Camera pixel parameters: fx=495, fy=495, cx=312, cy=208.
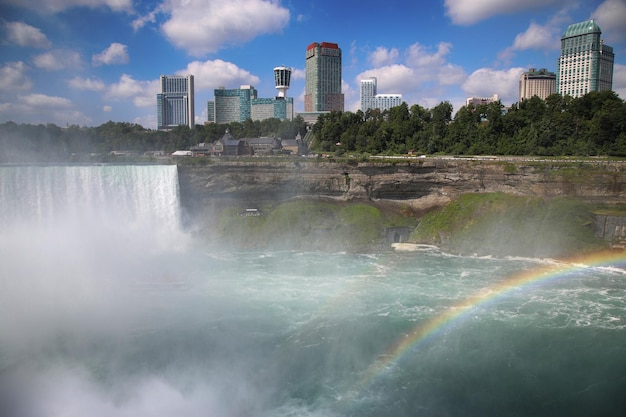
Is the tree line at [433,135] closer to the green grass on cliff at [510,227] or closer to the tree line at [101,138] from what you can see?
the tree line at [101,138]

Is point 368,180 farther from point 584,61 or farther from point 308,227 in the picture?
point 584,61

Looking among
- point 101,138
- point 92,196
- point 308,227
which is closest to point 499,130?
point 308,227

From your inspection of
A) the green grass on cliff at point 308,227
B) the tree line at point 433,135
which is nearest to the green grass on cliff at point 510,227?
the green grass on cliff at point 308,227

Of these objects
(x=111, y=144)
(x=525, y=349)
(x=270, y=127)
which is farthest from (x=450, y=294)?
(x=270, y=127)

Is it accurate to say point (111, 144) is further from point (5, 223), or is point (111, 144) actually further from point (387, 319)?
point (387, 319)

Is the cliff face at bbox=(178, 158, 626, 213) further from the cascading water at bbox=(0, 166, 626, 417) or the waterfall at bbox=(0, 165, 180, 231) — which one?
the cascading water at bbox=(0, 166, 626, 417)

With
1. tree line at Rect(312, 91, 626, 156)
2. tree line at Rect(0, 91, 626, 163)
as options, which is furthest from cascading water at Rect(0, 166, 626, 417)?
tree line at Rect(312, 91, 626, 156)
